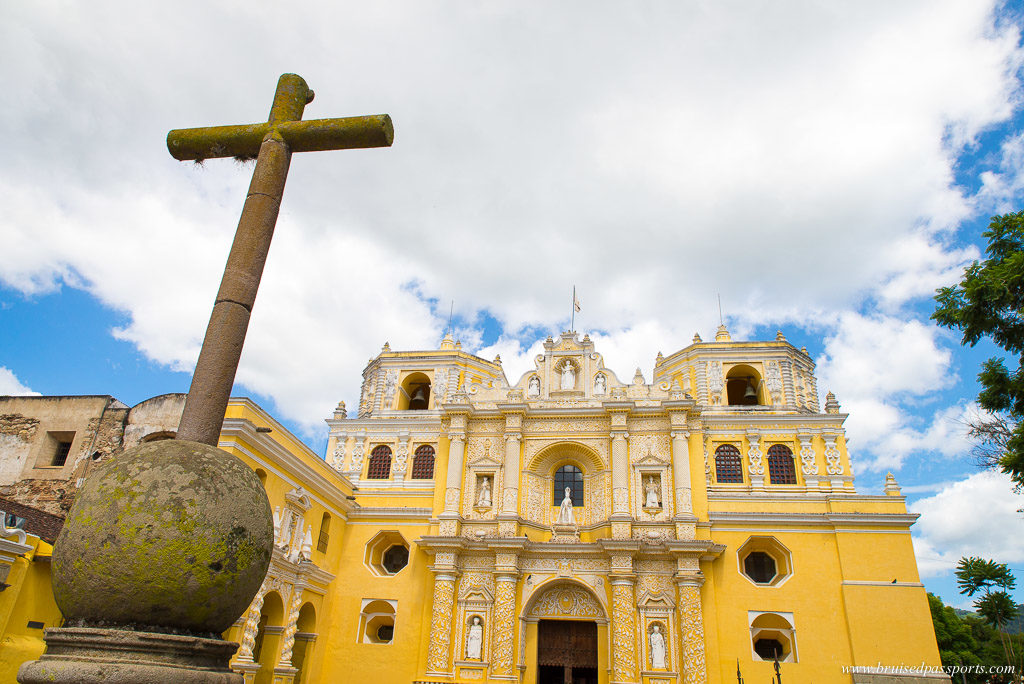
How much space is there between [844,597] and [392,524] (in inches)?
473

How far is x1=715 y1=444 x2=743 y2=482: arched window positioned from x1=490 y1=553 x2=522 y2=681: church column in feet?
27.4

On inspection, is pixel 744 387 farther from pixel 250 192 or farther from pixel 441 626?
pixel 250 192

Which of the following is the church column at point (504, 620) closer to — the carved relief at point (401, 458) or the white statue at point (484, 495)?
the white statue at point (484, 495)

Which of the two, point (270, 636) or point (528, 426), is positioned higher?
point (528, 426)

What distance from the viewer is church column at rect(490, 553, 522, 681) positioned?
16.3 meters

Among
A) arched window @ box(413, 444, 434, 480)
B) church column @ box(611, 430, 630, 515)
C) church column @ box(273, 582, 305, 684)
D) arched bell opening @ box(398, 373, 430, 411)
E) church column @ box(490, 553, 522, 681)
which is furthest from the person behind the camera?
arched bell opening @ box(398, 373, 430, 411)

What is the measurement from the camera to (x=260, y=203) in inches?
207

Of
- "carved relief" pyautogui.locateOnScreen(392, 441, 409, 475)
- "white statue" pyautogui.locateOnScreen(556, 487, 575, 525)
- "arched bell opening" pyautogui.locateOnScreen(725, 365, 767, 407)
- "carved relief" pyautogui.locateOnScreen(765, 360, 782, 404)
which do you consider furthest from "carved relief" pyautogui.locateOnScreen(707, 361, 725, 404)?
"carved relief" pyautogui.locateOnScreen(392, 441, 409, 475)

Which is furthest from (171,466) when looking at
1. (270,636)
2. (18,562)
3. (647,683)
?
(647,683)

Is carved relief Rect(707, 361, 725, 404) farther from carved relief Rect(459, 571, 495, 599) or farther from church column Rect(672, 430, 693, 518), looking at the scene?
carved relief Rect(459, 571, 495, 599)

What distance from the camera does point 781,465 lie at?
2175cm

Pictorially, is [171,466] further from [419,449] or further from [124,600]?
[419,449]

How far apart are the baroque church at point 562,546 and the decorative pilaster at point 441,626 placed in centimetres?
5

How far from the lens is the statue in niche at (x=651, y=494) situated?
18.1m
